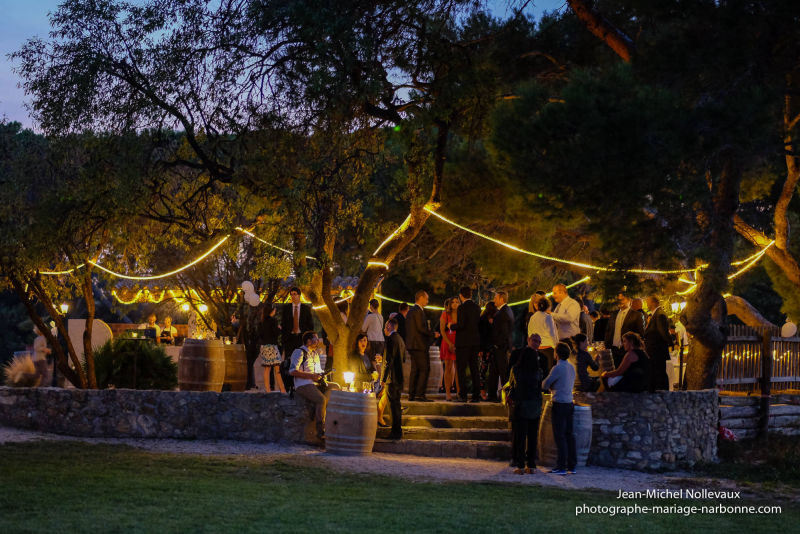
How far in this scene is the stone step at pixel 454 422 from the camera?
46.9 ft

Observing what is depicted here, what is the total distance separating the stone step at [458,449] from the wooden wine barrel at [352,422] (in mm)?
691

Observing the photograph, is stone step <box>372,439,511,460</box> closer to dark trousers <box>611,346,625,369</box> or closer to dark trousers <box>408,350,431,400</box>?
dark trousers <box>408,350,431,400</box>

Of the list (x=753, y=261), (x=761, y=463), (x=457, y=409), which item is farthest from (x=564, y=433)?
(x=753, y=261)

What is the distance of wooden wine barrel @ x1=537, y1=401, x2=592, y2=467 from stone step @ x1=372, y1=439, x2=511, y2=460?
595 mm

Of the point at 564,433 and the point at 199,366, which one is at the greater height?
the point at 199,366

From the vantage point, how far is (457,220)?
1770cm

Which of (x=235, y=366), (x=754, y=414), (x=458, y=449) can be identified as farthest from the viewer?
(x=235, y=366)

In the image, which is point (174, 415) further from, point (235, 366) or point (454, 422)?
point (454, 422)

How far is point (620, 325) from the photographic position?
14.9 m

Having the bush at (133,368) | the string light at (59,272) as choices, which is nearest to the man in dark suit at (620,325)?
the bush at (133,368)

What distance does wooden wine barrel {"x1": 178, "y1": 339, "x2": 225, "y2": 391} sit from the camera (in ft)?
52.2

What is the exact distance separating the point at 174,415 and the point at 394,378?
3.29 metres

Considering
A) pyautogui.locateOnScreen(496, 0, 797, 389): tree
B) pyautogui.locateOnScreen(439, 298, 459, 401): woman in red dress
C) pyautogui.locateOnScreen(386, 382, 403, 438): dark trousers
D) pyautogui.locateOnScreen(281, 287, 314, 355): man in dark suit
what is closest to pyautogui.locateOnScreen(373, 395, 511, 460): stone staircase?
pyautogui.locateOnScreen(386, 382, 403, 438): dark trousers

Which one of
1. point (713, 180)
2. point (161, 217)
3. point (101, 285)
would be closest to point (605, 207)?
point (713, 180)
